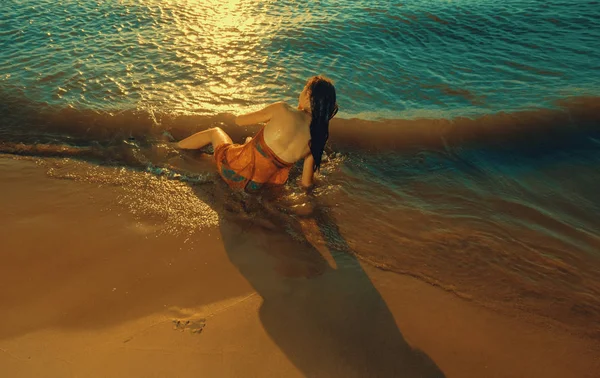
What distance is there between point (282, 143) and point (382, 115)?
273cm

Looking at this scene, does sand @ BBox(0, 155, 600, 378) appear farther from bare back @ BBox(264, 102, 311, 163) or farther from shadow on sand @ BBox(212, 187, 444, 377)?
bare back @ BBox(264, 102, 311, 163)

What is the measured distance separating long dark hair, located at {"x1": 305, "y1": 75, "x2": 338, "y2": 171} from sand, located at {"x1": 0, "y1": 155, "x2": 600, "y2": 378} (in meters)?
1.00

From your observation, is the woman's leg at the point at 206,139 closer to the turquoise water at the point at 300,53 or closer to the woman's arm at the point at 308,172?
the woman's arm at the point at 308,172

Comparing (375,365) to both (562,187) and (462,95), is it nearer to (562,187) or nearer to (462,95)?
(562,187)

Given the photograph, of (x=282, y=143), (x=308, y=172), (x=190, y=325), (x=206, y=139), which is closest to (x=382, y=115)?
(x=308, y=172)

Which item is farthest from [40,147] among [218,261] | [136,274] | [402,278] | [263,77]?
[402,278]

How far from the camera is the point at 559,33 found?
877 cm

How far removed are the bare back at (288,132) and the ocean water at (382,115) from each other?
545 mm

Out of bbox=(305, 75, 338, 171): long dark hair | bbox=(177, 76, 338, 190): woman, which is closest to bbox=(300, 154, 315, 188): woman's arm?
bbox=(177, 76, 338, 190): woman

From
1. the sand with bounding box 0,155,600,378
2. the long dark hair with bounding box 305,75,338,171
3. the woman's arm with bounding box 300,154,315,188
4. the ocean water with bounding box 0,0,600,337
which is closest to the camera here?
the sand with bounding box 0,155,600,378

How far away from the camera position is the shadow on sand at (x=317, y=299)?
95.2 inches

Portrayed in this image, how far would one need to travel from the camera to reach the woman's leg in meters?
4.47

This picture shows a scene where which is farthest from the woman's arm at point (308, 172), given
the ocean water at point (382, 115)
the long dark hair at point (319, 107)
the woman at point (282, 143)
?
the long dark hair at point (319, 107)

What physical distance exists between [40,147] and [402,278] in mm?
4519
